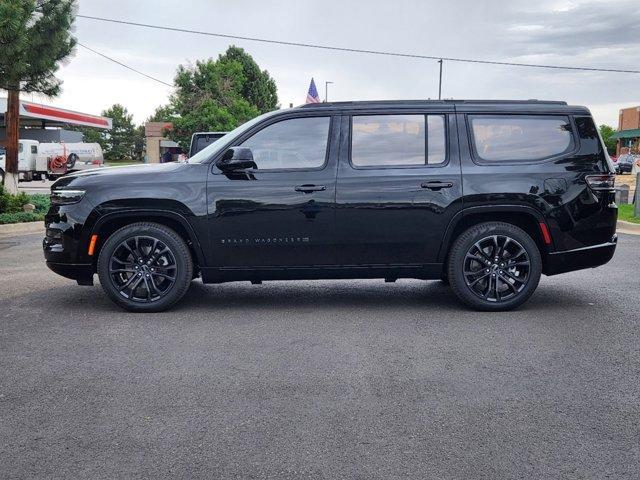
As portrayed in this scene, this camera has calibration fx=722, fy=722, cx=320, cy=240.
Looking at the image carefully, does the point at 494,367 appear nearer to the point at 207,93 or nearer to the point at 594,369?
the point at 594,369

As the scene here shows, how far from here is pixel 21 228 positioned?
47.2 ft

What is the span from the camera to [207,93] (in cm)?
4922

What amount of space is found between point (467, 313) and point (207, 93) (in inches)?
1760

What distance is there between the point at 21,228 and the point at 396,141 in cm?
1014

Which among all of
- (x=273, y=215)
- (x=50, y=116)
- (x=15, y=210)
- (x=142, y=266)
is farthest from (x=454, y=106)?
(x=50, y=116)

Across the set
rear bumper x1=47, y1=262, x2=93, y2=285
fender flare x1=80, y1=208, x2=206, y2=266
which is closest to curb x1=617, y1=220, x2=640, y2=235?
fender flare x1=80, y1=208, x2=206, y2=266

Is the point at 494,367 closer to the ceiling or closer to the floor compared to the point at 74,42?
closer to the floor

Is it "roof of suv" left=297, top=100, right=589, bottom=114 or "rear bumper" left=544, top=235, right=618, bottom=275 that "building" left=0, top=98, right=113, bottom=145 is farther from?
"rear bumper" left=544, top=235, right=618, bottom=275

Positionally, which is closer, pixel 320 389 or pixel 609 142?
pixel 320 389

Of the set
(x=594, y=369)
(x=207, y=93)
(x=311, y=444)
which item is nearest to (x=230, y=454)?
(x=311, y=444)

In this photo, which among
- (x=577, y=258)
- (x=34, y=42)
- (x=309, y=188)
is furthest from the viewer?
(x=34, y=42)

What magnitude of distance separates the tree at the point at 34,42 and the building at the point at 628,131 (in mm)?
73609

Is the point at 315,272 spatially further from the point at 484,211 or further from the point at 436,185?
the point at 484,211

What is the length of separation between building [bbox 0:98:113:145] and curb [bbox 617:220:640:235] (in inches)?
1598
